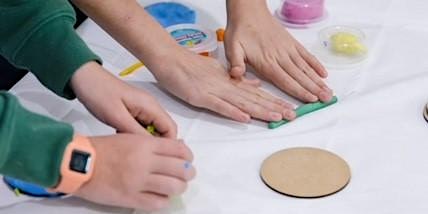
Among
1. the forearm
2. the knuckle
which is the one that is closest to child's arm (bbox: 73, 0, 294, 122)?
the forearm

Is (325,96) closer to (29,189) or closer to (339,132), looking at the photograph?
(339,132)

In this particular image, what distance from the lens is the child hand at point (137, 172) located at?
0.69m

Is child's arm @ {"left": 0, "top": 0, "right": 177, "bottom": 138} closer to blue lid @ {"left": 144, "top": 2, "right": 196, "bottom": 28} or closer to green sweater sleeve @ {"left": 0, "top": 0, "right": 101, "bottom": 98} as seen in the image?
green sweater sleeve @ {"left": 0, "top": 0, "right": 101, "bottom": 98}

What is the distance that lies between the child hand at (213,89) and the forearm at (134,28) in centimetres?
2

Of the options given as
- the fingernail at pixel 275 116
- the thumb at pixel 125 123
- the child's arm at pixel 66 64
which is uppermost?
the child's arm at pixel 66 64

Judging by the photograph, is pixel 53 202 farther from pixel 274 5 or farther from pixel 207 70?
pixel 274 5

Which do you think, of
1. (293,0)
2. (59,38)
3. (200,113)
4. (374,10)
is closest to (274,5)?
(293,0)

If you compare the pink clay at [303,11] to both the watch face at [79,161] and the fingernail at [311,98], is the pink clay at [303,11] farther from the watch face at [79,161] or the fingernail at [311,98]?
the watch face at [79,161]

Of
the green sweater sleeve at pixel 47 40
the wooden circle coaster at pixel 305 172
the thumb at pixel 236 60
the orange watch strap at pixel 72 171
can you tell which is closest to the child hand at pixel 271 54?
the thumb at pixel 236 60

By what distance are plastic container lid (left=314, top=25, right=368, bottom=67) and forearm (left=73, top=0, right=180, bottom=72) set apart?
0.22m

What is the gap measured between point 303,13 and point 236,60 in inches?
7.1

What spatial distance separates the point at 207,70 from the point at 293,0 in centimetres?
23

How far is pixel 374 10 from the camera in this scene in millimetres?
1123

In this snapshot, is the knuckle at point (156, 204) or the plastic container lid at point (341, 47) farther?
the plastic container lid at point (341, 47)
